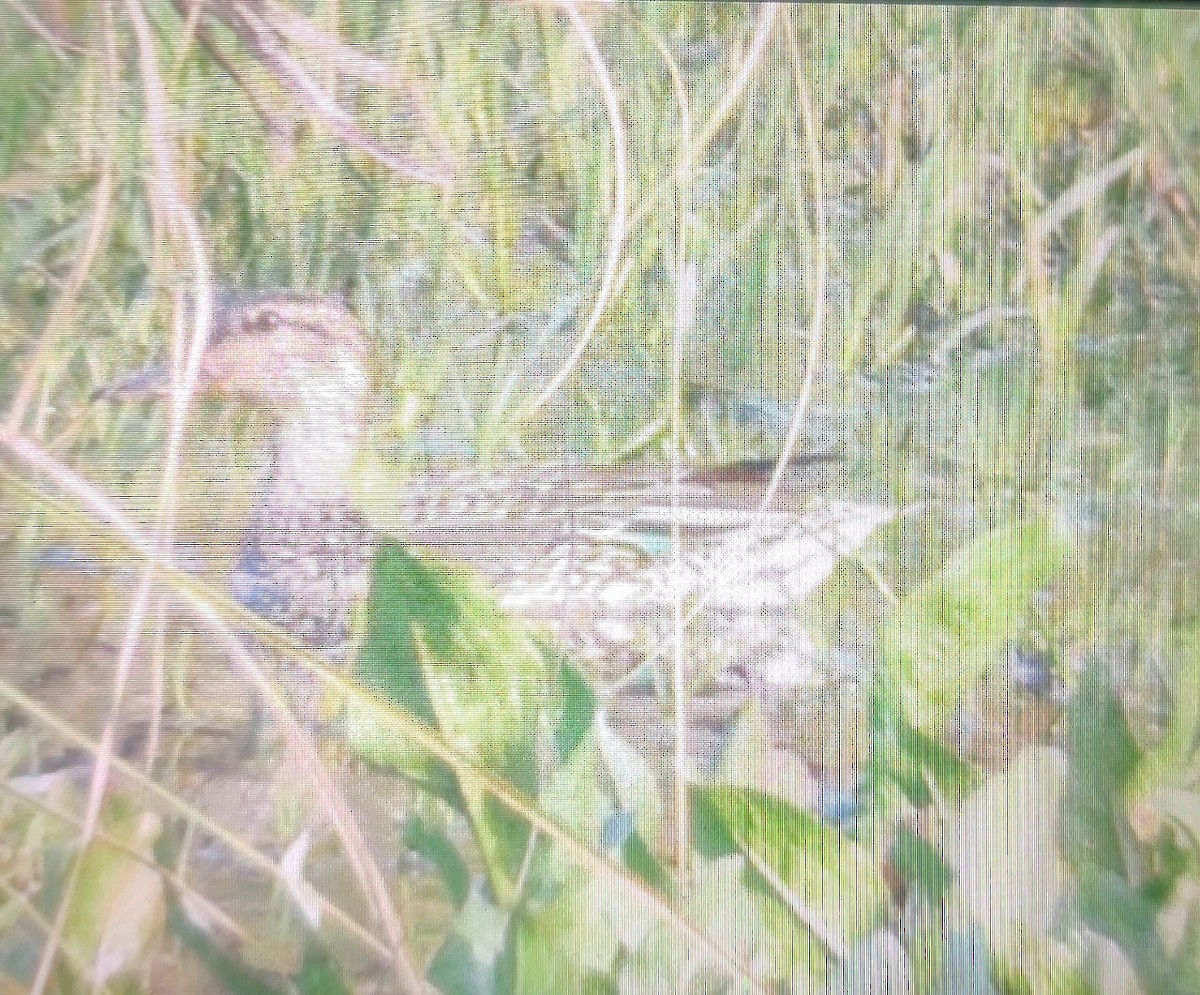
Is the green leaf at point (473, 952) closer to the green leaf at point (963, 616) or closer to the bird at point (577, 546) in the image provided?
the bird at point (577, 546)

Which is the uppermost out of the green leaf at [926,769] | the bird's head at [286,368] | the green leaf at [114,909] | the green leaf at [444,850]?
the bird's head at [286,368]

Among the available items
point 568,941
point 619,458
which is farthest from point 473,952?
point 619,458

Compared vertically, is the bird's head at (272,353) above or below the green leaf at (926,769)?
above

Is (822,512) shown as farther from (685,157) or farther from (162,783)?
(162,783)

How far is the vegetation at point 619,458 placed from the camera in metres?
0.50

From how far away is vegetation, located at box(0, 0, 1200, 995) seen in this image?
50 centimetres

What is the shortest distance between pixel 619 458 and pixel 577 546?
0.18 ft

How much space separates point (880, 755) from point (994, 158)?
0.35 meters

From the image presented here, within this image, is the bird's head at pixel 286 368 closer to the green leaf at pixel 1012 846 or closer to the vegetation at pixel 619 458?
the vegetation at pixel 619 458

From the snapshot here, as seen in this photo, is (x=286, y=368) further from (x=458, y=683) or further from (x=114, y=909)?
(x=114, y=909)

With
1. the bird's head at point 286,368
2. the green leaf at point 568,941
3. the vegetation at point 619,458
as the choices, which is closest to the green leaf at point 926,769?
the vegetation at point 619,458

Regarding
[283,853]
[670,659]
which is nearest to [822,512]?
[670,659]

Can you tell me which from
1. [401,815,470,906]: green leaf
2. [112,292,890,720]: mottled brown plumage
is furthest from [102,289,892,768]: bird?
[401,815,470,906]: green leaf

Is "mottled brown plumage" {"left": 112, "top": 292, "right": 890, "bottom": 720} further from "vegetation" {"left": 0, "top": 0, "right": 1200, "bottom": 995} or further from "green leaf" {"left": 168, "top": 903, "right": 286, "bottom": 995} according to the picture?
"green leaf" {"left": 168, "top": 903, "right": 286, "bottom": 995}
